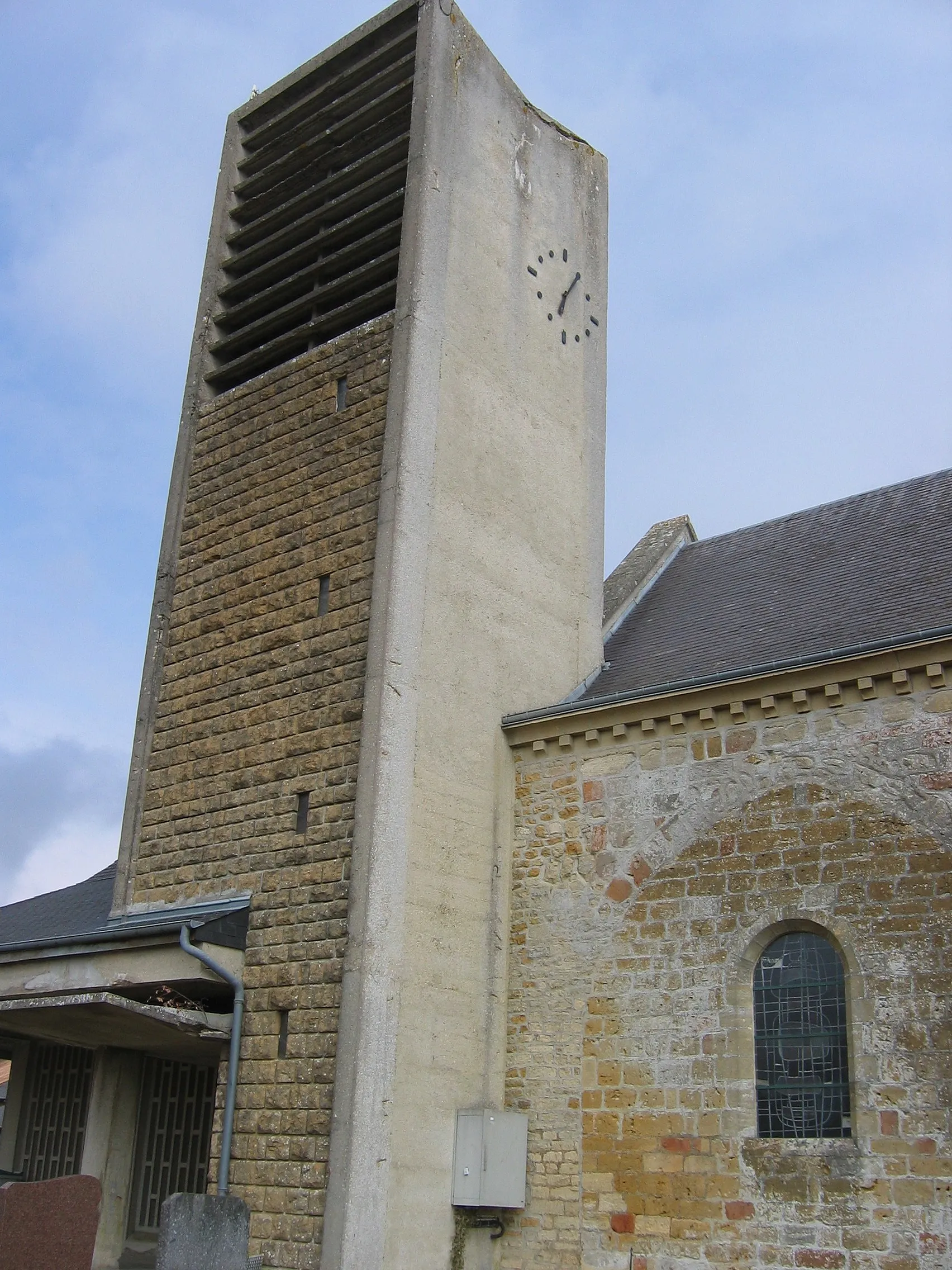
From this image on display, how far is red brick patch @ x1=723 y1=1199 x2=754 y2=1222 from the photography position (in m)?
9.73

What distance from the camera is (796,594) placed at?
43.3 ft

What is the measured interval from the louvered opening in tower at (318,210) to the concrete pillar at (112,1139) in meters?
7.26

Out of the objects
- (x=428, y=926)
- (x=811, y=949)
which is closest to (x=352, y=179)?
(x=428, y=926)

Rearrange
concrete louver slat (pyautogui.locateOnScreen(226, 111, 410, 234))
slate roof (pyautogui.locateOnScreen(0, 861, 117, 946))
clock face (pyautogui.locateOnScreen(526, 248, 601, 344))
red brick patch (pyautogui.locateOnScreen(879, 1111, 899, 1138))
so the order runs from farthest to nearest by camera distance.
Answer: clock face (pyautogui.locateOnScreen(526, 248, 601, 344)) → concrete louver slat (pyautogui.locateOnScreen(226, 111, 410, 234)) → slate roof (pyautogui.locateOnScreen(0, 861, 117, 946)) → red brick patch (pyautogui.locateOnScreen(879, 1111, 899, 1138))

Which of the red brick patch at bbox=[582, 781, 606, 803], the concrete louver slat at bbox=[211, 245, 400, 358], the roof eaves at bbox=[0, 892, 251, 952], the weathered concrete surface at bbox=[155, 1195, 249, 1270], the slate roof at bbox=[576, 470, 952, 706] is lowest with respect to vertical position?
the weathered concrete surface at bbox=[155, 1195, 249, 1270]

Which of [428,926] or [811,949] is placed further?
[428,926]

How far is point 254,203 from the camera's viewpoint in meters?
15.4

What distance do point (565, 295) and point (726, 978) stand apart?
794cm

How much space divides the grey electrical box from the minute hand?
8.49m

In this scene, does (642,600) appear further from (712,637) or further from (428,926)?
(428,926)

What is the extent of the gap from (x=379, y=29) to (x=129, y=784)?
332 inches

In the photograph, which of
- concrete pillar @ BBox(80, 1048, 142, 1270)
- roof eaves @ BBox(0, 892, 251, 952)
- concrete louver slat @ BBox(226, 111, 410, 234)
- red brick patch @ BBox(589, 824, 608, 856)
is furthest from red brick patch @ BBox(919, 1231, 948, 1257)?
concrete louver slat @ BBox(226, 111, 410, 234)

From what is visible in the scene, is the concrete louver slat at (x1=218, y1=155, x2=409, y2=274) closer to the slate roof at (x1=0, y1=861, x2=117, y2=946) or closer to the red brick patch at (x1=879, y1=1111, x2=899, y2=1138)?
the slate roof at (x1=0, y1=861, x2=117, y2=946)

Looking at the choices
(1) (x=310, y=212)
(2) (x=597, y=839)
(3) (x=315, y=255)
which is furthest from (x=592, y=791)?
(1) (x=310, y=212)
